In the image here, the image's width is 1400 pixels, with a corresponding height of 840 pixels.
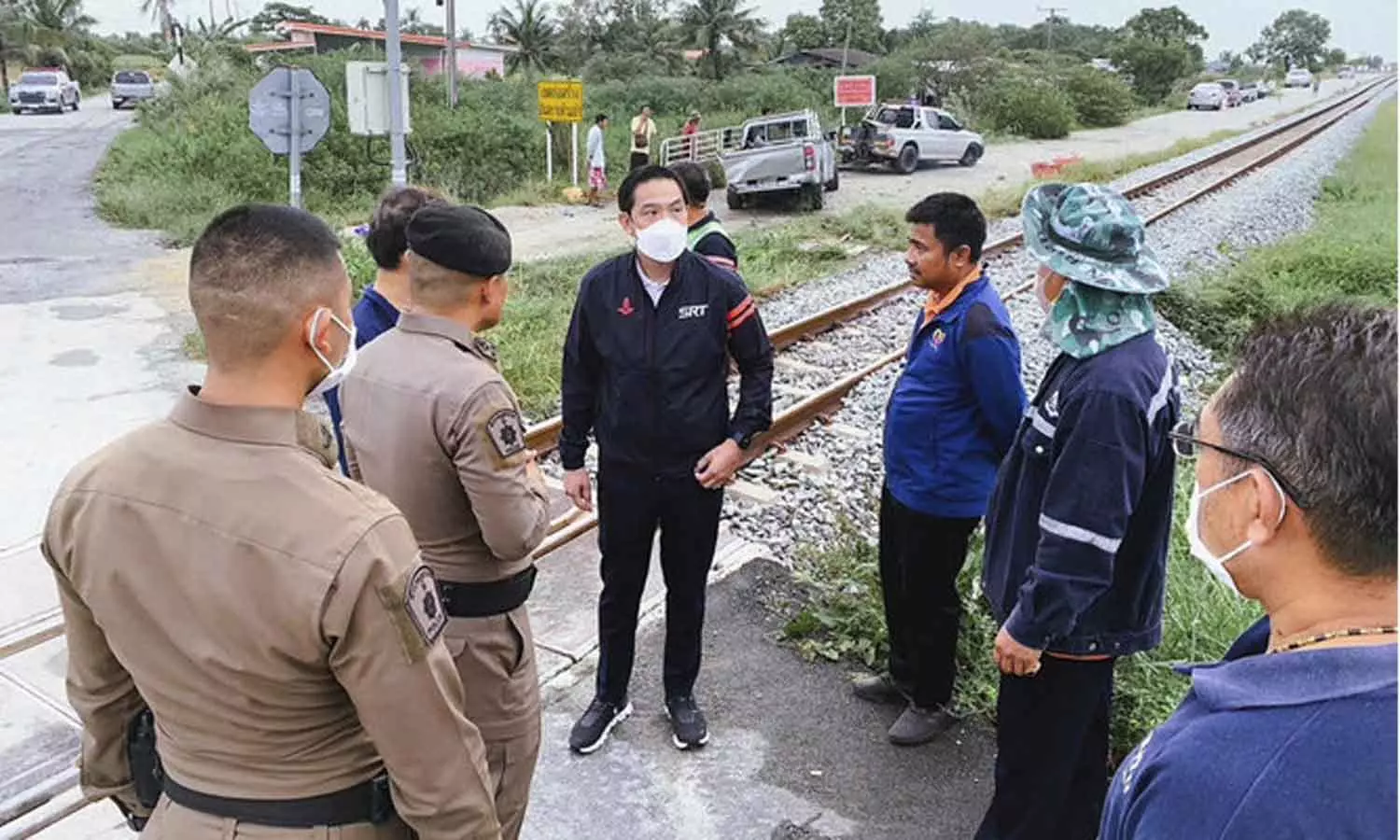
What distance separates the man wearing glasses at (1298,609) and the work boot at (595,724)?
8.21 ft

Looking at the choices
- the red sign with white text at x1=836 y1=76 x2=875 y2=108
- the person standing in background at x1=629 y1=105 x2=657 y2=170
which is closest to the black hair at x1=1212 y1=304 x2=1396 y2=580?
the person standing in background at x1=629 y1=105 x2=657 y2=170

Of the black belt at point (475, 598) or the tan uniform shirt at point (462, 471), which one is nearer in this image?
the tan uniform shirt at point (462, 471)

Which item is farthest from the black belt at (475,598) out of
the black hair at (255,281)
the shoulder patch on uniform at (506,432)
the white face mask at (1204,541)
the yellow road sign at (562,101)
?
the yellow road sign at (562,101)

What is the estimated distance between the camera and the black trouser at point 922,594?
372 centimetres

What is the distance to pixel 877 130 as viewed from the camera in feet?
82.8

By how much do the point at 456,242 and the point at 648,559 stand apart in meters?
1.53

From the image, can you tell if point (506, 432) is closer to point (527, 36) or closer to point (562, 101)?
point (562, 101)

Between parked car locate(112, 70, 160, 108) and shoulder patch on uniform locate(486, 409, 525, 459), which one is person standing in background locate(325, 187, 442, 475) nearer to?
shoulder patch on uniform locate(486, 409, 525, 459)

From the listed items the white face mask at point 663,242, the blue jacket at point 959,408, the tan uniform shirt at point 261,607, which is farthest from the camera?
the white face mask at point 663,242

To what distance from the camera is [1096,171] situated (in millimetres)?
23734

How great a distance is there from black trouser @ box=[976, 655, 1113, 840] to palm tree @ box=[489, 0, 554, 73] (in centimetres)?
5404

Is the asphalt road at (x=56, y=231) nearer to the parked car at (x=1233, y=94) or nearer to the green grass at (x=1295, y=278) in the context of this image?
the green grass at (x=1295, y=278)

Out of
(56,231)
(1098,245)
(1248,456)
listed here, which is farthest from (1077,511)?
(56,231)

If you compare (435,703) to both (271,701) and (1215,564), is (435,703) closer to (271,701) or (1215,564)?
(271,701)
